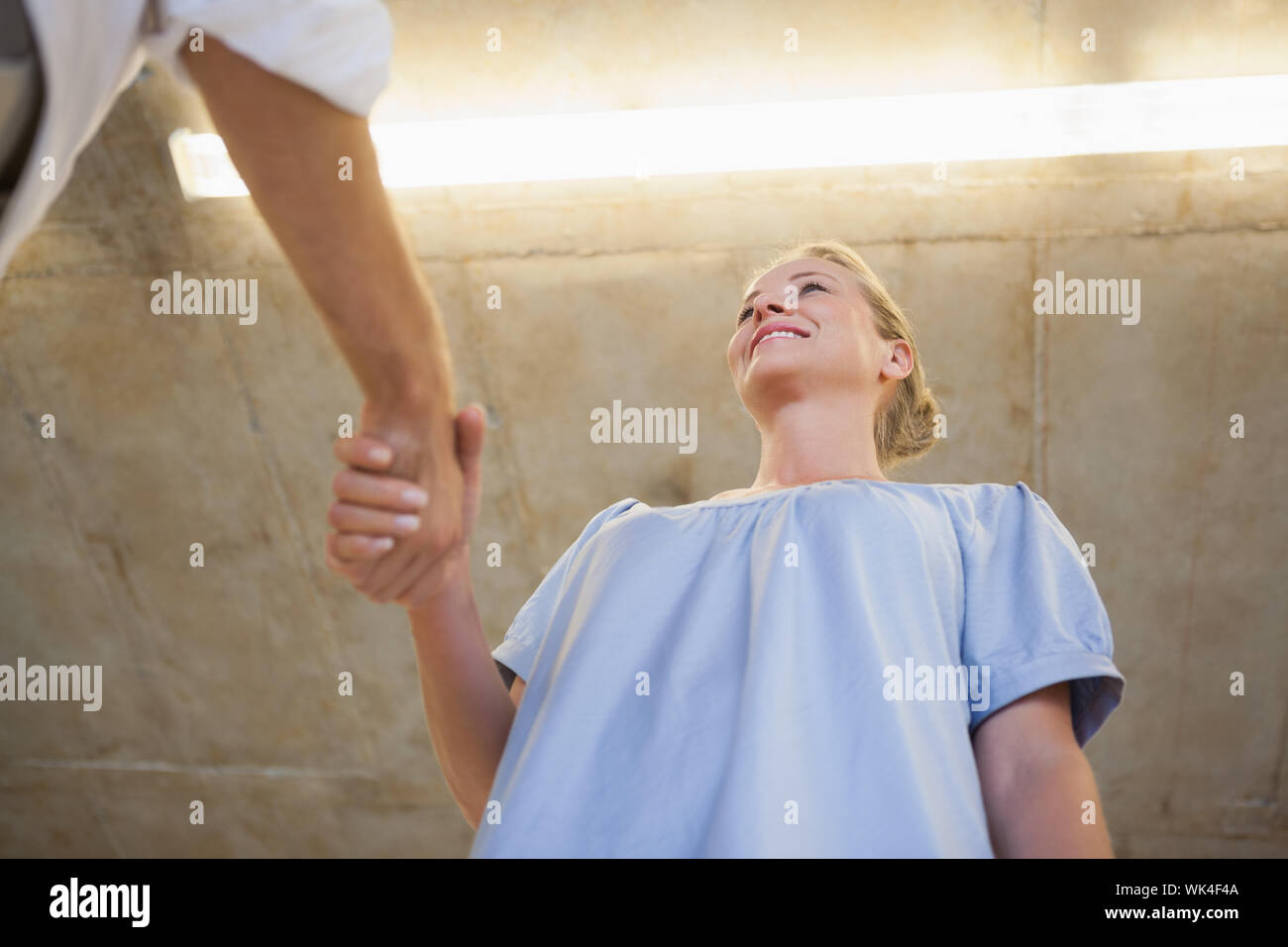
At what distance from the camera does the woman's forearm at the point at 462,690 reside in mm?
1219

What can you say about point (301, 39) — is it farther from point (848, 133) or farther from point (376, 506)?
point (848, 133)

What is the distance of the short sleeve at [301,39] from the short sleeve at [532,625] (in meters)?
0.70

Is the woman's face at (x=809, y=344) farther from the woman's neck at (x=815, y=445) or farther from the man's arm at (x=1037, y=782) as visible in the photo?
the man's arm at (x=1037, y=782)

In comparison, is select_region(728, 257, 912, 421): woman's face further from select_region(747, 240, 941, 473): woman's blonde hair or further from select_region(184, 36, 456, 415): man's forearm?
select_region(184, 36, 456, 415): man's forearm

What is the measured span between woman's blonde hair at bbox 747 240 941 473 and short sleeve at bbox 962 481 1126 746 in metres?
0.49

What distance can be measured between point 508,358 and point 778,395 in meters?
1.81

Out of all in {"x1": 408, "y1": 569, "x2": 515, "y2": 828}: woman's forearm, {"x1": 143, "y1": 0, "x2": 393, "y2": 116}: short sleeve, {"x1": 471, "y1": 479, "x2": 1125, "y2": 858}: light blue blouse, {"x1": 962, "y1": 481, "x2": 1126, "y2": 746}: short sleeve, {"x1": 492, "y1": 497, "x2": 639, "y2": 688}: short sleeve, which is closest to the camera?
{"x1": 143, "y1": 0, "x2": 393, "y2": 116}: short sleeve

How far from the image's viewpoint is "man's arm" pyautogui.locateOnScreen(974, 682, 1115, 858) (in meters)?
1.00

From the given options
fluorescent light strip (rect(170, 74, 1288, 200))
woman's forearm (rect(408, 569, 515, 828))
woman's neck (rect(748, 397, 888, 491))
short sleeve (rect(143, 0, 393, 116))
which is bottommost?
woman's forearm (rect(408, 569, 515, 828))

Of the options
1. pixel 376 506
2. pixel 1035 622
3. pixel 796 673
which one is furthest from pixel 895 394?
pixel 376 506

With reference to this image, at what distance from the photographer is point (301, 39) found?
0.77m

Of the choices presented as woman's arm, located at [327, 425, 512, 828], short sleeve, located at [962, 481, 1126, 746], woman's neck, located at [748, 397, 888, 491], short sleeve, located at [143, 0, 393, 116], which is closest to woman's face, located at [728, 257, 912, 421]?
woman's neck, located at [748, 397, 888, 491]

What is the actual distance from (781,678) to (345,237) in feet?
1.80

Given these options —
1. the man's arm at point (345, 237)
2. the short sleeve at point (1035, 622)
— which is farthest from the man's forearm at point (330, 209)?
the short sleeve at point (1035, 622)
